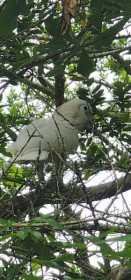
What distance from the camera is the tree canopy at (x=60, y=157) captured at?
1.51 m

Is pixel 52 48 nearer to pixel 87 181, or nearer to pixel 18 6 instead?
pixel 18 6

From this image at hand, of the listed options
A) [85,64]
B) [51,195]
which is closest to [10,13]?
[85,64]

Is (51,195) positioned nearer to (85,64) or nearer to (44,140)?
(44,140)

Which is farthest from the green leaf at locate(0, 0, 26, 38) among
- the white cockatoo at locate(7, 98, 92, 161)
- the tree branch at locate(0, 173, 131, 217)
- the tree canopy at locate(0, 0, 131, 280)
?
the white cockatoo at locate(7, 98, 92, 161)

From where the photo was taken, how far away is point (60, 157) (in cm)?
231

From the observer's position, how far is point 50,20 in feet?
6.46

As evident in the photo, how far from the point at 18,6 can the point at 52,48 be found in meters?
0.34

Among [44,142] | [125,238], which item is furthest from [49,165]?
[125,238]

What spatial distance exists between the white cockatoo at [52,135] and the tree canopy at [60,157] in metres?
0.04

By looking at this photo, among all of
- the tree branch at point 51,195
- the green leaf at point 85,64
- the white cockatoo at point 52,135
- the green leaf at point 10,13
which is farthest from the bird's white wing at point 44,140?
the green leaf at point 10,13

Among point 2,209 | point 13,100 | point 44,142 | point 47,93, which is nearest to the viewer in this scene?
point 2,209

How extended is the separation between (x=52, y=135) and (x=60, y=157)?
10.2 inches

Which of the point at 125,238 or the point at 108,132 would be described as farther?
the point at 108,132

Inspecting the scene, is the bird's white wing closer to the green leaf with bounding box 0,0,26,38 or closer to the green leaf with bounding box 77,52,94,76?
the green leaf with bounding box 77,52,94,76
